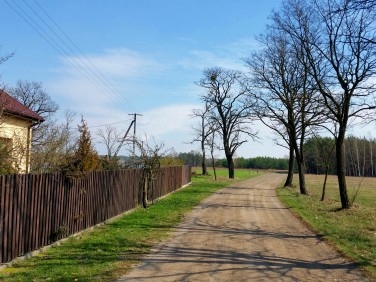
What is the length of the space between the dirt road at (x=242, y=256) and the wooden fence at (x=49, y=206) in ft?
7.97

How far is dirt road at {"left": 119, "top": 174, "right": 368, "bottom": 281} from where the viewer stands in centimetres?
714

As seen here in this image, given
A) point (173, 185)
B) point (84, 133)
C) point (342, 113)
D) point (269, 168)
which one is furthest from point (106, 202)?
point (269, 168)

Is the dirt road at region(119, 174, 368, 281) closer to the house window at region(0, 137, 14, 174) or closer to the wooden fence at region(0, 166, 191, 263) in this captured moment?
the wooden fence at region(0, 166, 191, 263)

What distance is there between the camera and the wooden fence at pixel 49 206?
7566mm

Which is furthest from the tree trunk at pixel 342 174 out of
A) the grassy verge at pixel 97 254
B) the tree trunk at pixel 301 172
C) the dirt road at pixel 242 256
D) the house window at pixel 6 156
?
the house window at pixel 6 156

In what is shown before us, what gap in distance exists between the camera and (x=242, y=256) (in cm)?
868

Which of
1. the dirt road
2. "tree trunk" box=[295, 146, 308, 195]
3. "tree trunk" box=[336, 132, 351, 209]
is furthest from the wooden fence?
"tree trunk" box=[295, 146, 308, 195]

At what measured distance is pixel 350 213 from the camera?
18531 millimetres

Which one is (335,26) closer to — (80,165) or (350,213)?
(350,213)

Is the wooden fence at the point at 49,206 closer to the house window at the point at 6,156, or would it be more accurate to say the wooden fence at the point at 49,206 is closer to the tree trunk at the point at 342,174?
the house window at the point at 6,156

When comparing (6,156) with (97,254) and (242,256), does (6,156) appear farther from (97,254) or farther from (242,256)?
(242,256)

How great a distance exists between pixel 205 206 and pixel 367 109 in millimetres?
8892

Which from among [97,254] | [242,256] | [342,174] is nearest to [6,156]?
[97,254]

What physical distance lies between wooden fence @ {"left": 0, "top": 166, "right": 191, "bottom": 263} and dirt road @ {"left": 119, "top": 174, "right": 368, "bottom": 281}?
7.97ft
